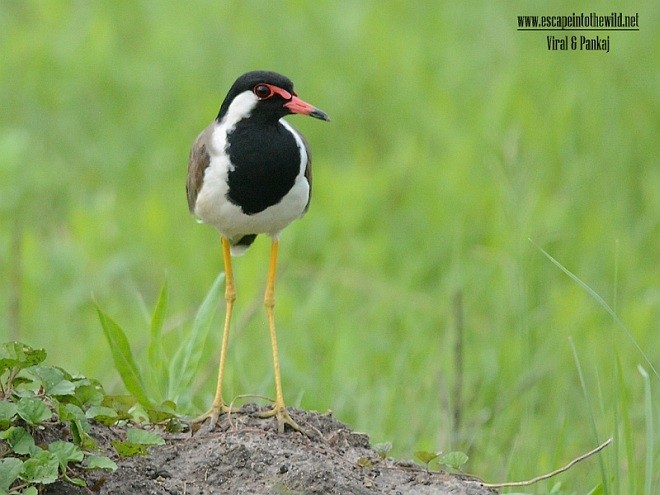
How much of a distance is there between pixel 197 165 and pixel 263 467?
134 cm

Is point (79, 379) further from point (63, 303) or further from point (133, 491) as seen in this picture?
point (63, 303)

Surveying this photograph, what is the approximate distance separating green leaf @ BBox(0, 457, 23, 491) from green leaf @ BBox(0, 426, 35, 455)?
104mm

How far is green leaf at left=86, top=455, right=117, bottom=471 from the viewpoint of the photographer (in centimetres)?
350

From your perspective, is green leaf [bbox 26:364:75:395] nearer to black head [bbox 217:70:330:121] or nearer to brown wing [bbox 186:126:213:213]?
brown wing [bbox 186:126:213:213]

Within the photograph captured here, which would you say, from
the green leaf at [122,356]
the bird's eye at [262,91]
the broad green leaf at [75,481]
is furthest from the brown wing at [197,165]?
the broad green leaf at [75,481]

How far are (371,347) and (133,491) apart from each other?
3.83 metres

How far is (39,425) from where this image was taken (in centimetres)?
368

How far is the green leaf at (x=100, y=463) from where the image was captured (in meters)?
3.50

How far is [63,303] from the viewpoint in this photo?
309 inches

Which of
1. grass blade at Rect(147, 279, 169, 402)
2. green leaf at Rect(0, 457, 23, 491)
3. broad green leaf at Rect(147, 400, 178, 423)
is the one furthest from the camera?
grass blade at Rect(147, 279, 169, 402)

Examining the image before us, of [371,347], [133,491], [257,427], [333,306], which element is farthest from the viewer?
[333,306]

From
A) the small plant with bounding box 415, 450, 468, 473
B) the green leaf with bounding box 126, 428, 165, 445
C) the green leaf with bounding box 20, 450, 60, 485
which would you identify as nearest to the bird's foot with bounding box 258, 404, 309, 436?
the small plant with bounding box 415, 450, 468, 473

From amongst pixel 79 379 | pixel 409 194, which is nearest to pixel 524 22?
pixel 409 194

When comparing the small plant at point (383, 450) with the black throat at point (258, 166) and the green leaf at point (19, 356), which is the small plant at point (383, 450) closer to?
the black throat at point (258, 166)
